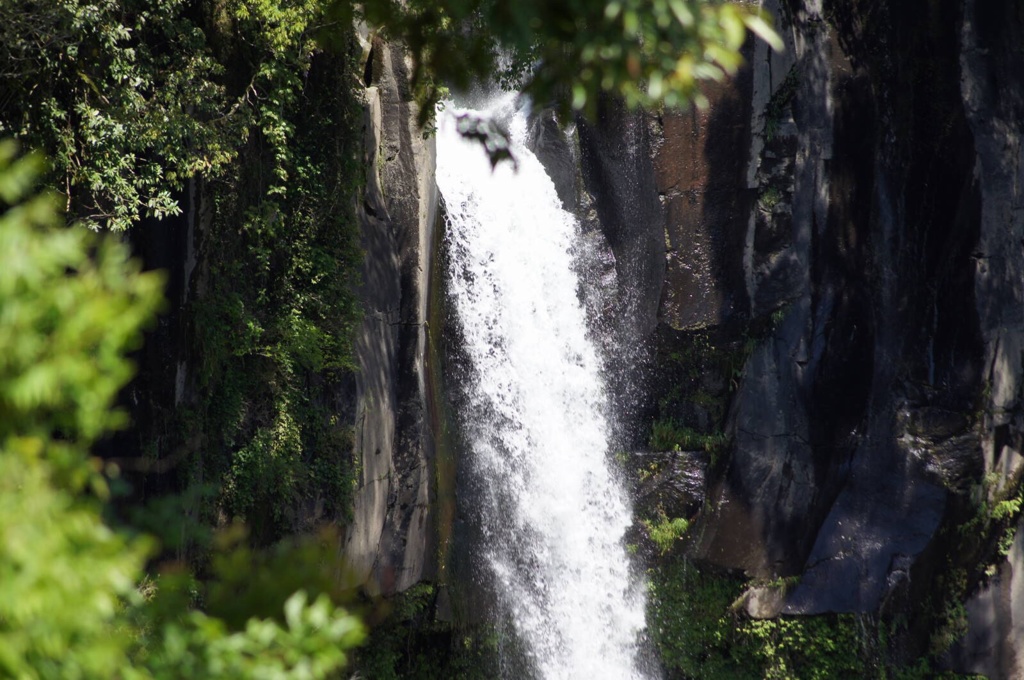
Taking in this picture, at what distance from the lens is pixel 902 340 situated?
35.4ft

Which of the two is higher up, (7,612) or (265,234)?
(265,234)

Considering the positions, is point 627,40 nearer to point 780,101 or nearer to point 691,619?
point 780,101

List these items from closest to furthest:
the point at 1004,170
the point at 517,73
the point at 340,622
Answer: the point at 340,622
the point at 517,73
the point at 1004,170

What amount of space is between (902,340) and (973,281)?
111 centimetres

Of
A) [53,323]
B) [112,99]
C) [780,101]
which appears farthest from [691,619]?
[53,323]

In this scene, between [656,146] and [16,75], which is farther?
[656,146]

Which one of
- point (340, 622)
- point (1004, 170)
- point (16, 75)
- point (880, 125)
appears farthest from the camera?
point (880, 125)

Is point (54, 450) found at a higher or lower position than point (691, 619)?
higher

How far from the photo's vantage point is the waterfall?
10461mm

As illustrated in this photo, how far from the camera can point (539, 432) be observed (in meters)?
10.8

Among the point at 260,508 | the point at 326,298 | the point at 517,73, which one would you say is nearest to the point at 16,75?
the point at 326,298

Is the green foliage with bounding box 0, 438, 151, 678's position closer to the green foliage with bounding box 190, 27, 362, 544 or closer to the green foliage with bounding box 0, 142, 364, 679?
the green foliage with bounding box 0, 142, 364, 679

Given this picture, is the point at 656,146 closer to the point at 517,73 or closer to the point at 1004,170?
the point at 517,73

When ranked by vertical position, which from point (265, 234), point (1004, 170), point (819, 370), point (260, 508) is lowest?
point (260, 508)
